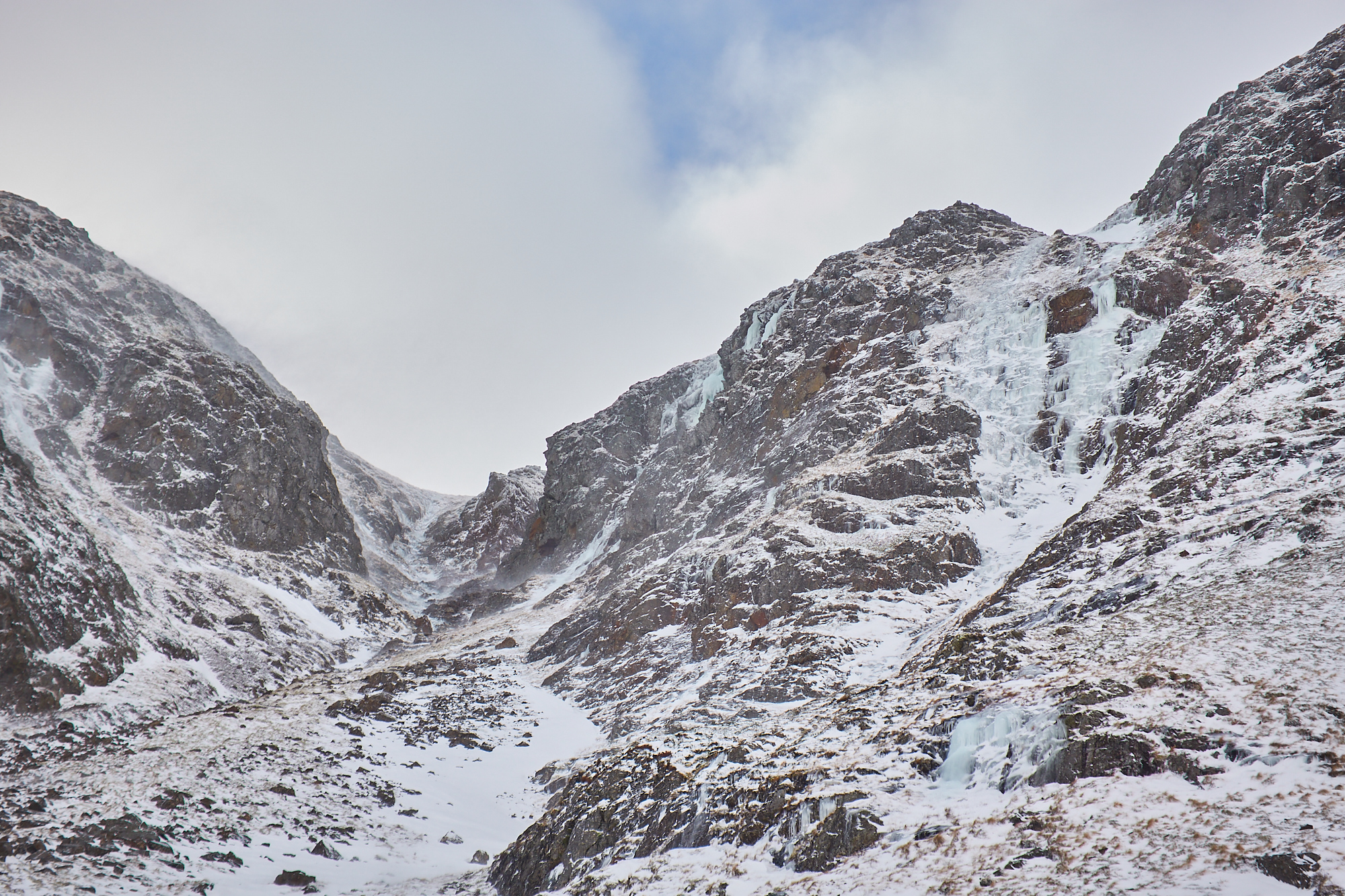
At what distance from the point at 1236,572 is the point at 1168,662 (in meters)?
6.90

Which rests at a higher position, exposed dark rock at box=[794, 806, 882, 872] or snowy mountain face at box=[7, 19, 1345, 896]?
snowy mountain face at box=[7, 19, 1345, 896]

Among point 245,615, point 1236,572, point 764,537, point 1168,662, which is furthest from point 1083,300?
point 245,615

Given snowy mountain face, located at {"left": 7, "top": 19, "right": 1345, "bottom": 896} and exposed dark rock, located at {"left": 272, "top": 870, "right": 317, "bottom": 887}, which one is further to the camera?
exposed dark rock, located at {"left": 272, "top": 870, "right": 317, "bottom": 887}

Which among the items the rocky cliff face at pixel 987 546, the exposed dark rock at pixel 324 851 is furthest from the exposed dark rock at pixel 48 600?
the rocky cliff face at pixel 987 546

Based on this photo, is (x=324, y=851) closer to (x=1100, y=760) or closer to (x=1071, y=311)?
(x=1100, y=760)

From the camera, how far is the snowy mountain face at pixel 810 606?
488 inches

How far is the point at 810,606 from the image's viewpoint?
113 ft

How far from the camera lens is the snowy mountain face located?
1238 centimetres

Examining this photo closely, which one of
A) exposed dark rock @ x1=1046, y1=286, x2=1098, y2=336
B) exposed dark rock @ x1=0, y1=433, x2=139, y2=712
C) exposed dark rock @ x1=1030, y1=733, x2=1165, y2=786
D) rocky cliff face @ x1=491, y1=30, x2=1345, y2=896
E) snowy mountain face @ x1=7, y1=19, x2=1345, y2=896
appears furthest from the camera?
exposed dark rock @ x1=1046, y1=286, x2=1098, y2=336

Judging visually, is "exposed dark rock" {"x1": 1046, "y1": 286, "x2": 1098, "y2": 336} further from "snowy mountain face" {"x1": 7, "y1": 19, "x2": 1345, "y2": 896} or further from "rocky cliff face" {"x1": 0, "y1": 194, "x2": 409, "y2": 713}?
"rocky cliff face" {"x1": 0, "y1": 194, "x2": 409, "y2": 713}

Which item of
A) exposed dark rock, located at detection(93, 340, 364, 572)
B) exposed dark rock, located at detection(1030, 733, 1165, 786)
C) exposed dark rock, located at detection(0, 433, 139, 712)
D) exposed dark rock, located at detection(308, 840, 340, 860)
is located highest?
exposed dark rock, located at detection(93, 340, 364, 572)

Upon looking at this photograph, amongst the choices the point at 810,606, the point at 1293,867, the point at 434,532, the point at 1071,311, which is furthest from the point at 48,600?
the point at 434,532

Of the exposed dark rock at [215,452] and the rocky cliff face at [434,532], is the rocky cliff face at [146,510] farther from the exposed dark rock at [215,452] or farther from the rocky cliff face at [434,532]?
the rocky cliff face at [434,532]

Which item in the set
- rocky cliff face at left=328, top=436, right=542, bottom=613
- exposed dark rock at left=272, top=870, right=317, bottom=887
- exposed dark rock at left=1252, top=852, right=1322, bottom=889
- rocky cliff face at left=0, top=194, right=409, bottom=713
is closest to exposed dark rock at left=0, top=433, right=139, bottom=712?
rocky cliff face at left=0, top=194, right=409, bottom=713
